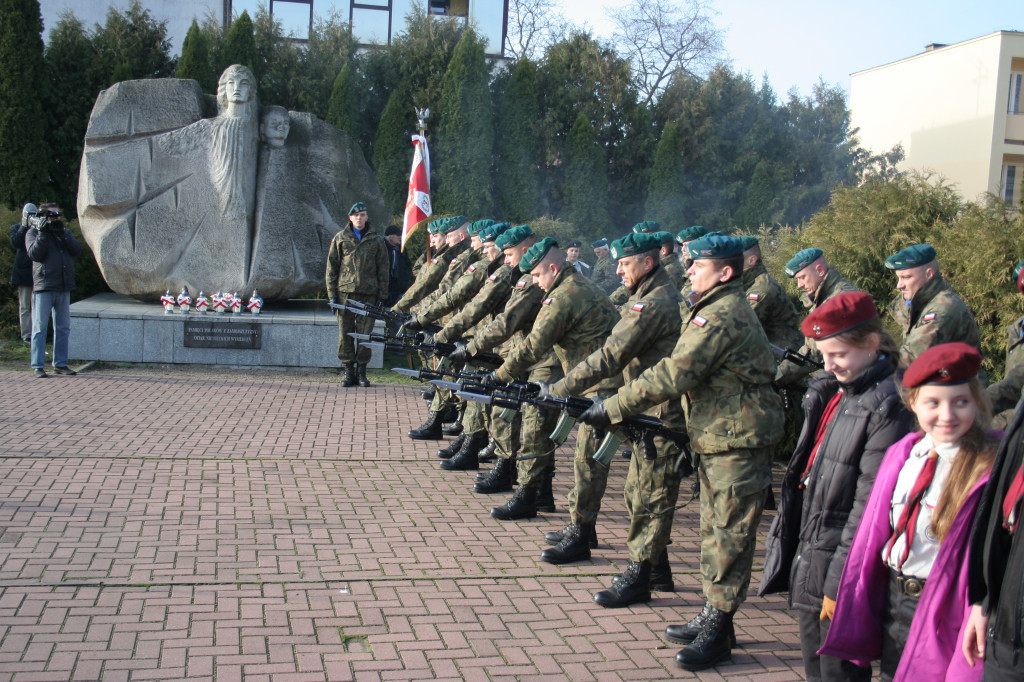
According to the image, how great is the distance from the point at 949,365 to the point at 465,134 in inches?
764

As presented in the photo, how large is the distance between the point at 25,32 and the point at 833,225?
14.5m

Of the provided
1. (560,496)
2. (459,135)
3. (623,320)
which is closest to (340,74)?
(459,135)

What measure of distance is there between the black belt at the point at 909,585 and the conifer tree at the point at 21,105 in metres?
17.3

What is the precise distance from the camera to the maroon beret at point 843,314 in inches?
123

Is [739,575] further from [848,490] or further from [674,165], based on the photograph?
[674,165]

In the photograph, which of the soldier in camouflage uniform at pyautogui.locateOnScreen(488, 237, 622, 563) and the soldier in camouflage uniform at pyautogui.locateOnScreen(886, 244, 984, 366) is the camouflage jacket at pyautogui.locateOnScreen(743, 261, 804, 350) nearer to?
the soldier in camouflage uniform at pyautogui.locateOnScreen(886, 244, 984, 366)

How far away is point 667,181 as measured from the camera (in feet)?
77.4

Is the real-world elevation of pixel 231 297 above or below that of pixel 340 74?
below

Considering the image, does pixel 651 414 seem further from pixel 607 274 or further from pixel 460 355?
pixel 607 274

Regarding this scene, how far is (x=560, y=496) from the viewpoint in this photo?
6.61 m

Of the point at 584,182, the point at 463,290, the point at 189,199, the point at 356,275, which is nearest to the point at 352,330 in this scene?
the point at 356,275

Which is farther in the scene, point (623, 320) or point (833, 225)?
point (833, 225)

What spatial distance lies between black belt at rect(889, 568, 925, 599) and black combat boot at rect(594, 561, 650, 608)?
1.89m

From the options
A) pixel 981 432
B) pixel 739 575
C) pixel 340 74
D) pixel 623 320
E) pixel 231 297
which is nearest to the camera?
pixel 981 432
